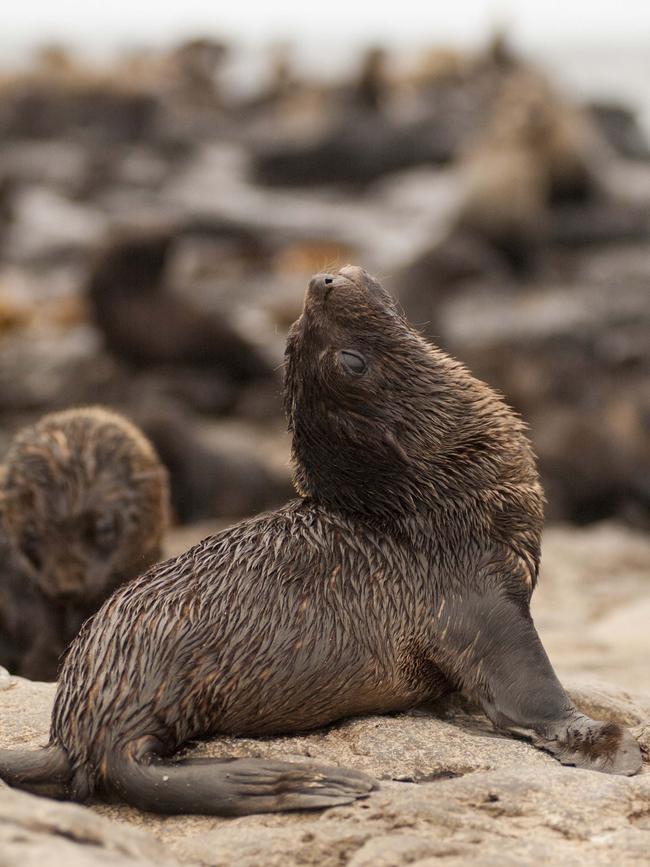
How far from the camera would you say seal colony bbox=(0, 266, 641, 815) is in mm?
3266

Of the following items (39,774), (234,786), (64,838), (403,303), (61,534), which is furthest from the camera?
(403,303)

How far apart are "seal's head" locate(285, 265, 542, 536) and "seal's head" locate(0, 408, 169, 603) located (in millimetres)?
1357

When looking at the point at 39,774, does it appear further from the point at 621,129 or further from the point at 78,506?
the point at 621,129

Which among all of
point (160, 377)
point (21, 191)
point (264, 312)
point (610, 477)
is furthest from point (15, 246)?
point (610, 477)

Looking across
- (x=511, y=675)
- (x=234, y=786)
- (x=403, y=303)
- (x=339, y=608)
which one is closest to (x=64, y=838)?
(x=234, y=786)

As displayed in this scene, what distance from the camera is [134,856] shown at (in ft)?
8.75

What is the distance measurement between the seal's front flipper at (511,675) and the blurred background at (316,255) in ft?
3.18

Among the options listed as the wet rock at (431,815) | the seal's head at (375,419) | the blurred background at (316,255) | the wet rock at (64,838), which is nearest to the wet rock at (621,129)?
the blurred background at (316,255)

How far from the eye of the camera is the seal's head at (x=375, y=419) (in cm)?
377

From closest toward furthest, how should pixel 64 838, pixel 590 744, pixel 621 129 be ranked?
pixel 64 838
pixel 590 744
pixel 621 129

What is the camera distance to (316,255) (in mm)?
17438

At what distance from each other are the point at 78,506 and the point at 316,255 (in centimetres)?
1271

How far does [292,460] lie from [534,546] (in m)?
0.73

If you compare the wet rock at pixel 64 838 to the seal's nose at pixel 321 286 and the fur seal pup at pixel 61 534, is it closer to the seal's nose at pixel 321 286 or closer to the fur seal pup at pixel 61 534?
the seal's nose at pixel 321 286
